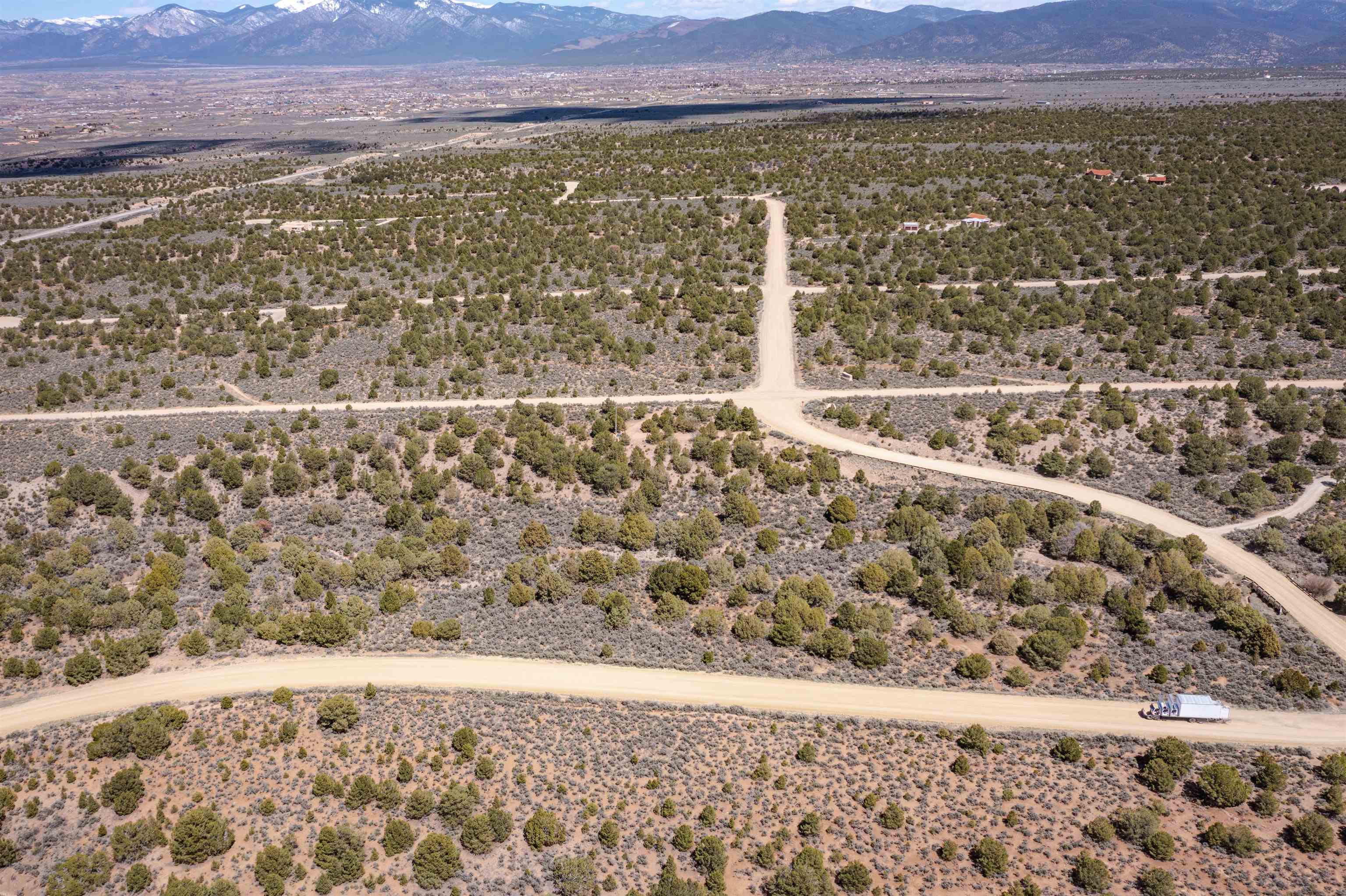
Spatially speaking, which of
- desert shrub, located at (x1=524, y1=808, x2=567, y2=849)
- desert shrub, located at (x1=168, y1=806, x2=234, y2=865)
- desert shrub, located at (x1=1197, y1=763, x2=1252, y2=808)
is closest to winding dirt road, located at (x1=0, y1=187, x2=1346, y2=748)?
desert shrub, located at (x1=1197, y1=763, x2=1252, y2=808)

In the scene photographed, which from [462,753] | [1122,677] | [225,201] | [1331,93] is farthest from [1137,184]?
Answer: [1331,93]

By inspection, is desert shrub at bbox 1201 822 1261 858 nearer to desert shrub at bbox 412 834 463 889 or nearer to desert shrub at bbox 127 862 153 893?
desert shrub at bbox 412 834 463 889

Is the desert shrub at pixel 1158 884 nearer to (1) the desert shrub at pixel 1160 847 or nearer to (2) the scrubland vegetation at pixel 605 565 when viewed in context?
(1) the desert shrub at pixel 1160 847

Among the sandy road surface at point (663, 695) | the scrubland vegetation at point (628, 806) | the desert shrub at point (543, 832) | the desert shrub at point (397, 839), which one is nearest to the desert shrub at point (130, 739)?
the scrubland vegetation at point (628, 806)

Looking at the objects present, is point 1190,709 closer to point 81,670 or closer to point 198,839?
point 198,839

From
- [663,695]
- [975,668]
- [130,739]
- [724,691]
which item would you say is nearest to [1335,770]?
[975,668]
